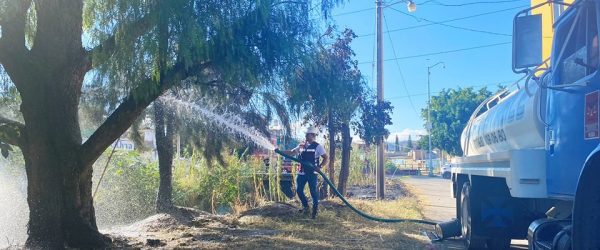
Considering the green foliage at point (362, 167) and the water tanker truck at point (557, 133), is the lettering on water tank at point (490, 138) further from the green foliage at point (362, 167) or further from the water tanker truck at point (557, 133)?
the green foliage at point (362, 167)

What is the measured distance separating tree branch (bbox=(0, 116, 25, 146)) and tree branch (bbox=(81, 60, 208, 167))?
0.83m

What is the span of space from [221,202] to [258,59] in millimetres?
8874

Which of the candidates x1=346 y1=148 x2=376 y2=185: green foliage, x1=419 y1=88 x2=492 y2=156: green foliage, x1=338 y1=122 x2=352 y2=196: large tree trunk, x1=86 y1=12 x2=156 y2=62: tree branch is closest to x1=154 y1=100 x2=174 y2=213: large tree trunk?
x1=86 y1=12 x2=156 y2=62: tree branch

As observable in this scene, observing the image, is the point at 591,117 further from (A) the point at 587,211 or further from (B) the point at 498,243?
(B) the point at 498,243

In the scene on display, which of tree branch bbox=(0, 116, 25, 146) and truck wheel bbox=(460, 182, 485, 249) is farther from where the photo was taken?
truck wheel bbox=(460, 182, 485, 249)

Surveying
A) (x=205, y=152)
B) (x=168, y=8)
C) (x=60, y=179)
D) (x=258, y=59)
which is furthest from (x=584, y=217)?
(x=205, y=152)

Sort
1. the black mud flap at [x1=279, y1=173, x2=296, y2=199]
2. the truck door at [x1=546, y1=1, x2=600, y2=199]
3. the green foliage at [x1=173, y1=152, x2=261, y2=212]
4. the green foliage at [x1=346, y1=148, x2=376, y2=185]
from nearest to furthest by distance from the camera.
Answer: the truck door at [x1=546, y1=1, x2=600, y2=199] → the green foliage at [x1=173, y1=152, x2=261, y2=212] → the black mud flap at [x1=279, y1=173, x2=296, y2=199] → the green foliage at [x1=346, y1=148, x2=376, y2=185]

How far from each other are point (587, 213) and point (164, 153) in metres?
8.64

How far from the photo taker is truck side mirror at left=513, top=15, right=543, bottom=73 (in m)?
4.60

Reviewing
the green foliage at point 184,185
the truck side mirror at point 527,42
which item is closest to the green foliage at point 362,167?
the green foliage at point 184,185

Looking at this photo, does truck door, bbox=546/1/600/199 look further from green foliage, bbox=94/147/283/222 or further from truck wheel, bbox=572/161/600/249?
green foliage, bbox=94/147/283/222

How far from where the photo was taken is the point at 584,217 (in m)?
3.62

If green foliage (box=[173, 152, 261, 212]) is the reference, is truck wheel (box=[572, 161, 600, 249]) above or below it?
above

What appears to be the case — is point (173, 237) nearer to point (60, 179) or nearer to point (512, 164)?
point (60, 179)
